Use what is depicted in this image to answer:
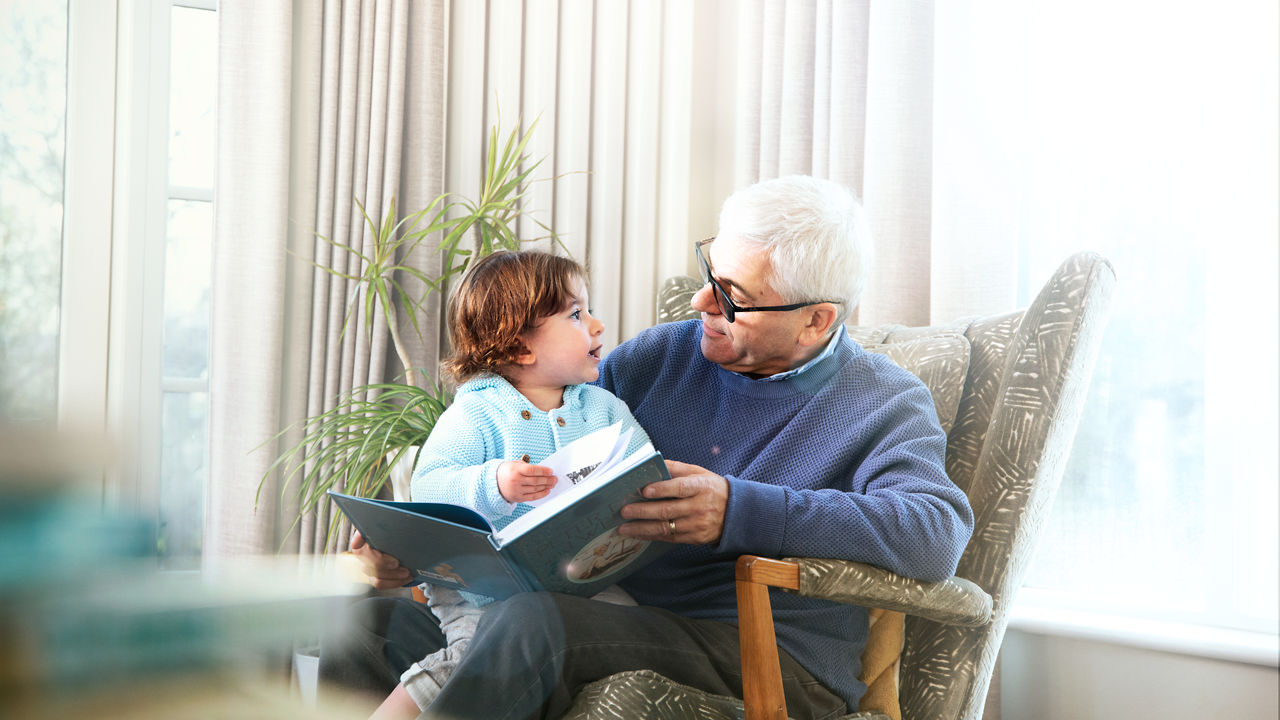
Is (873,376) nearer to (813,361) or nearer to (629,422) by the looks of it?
(813,361)

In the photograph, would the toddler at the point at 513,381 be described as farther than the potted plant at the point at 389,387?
No

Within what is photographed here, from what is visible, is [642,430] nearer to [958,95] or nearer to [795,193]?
[795,193]

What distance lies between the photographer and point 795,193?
1453 millimetres

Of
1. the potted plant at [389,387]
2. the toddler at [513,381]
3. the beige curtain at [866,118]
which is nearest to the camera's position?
the toddler at [513,381]

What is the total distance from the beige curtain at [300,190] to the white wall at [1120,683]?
1.65 metres

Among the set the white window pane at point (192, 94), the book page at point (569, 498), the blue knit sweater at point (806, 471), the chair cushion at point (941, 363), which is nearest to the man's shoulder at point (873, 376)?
the blue knit sweater at point (806, 471)

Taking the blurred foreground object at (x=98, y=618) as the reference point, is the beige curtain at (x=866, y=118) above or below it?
above

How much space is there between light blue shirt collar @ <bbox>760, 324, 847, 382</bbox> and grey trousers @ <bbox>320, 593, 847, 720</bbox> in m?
0.40

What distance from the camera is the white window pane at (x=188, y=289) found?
7.52ft

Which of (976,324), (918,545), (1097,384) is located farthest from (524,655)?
(1097,384)

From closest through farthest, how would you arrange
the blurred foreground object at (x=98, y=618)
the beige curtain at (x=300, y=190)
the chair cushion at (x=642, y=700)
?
the blurred foreground object at (x=98, y=618) → the chair cushion at (x=642, y=700) → the beige curtain at (x=300, y=190)

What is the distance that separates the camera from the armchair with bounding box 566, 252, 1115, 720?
127 cm

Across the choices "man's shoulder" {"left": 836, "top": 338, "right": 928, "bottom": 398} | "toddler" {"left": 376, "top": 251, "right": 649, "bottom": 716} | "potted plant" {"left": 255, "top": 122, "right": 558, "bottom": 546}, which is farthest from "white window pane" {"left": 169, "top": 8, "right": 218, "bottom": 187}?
"man's shoulder" {"left": 836, "top": 338, "right": 928, "bottom": 398}

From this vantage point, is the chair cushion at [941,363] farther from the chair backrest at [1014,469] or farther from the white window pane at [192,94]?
the white window pane at [192,94]
